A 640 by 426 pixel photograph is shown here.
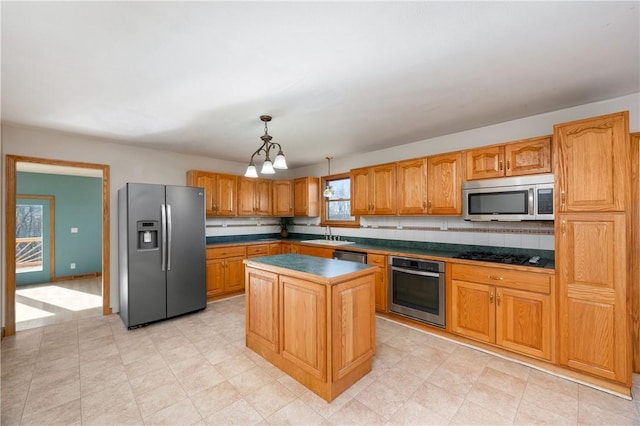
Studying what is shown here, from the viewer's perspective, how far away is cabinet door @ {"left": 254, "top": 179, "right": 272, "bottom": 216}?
535 centimetres

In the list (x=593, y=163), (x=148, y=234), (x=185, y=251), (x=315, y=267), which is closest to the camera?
(x=593, y=163)

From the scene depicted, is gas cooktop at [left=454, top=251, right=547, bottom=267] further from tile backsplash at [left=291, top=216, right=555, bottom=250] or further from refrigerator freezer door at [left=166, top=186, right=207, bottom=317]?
refrigerator freezer door at [left=166, top=186, right=207, bottom=317]

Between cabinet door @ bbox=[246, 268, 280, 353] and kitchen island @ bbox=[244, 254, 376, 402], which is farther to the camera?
cabinet door @ bbox=[246, 268, 280, 353]

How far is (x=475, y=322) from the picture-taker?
281cm

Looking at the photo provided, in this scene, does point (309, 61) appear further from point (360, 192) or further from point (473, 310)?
point (473, 310)

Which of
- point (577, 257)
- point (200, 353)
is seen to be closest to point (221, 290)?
point (200, 353)

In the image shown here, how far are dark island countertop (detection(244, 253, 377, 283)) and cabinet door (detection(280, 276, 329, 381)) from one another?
83 mm

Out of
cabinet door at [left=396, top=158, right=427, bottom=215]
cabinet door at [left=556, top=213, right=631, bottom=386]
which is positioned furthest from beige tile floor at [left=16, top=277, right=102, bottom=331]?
cabinet door at [left=556, top=213, right=631, bottom=386]

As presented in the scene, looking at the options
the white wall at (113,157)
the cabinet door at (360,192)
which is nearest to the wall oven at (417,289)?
the cabinet door at (360,192)

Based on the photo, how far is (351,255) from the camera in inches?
156

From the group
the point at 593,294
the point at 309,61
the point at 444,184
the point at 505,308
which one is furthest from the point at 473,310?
the point at 309,61

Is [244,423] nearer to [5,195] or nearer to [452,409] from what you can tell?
[452,409]

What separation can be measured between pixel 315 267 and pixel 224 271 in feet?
8.96

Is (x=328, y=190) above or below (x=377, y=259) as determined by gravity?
above
